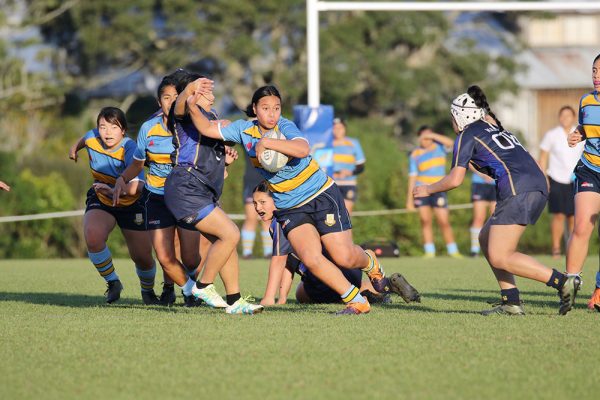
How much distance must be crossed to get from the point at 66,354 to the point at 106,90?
29172mm

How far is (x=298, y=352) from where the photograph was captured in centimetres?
646

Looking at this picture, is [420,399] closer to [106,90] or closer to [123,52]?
[123,52]

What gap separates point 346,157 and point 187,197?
9.12 m

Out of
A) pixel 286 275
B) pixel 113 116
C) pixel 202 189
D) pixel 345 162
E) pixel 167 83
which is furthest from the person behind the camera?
pixel 345 162

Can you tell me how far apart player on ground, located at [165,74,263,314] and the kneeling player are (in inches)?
32.9

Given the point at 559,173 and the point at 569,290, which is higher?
the point at 559,173

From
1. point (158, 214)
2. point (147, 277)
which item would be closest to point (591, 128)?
point (158, 214)

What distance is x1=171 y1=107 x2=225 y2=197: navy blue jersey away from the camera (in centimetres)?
835

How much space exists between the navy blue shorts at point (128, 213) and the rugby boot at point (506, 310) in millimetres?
3060

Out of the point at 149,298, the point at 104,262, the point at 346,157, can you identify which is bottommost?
the point at 149,298

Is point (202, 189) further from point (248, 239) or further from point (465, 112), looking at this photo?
point (248, 239)

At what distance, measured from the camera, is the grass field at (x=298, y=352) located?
215 inches

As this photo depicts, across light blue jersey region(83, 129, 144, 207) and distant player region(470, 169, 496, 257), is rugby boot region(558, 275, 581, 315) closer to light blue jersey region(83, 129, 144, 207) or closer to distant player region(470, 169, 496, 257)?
light blue jersey region(83, 129, 144, 207)

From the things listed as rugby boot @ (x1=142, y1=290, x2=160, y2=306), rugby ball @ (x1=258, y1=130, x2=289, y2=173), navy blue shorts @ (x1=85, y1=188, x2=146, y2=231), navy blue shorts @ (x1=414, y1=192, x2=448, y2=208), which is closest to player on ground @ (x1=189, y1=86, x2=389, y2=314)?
rugby ball @ (x1=258, y1=130, x2=289, y2=173)
